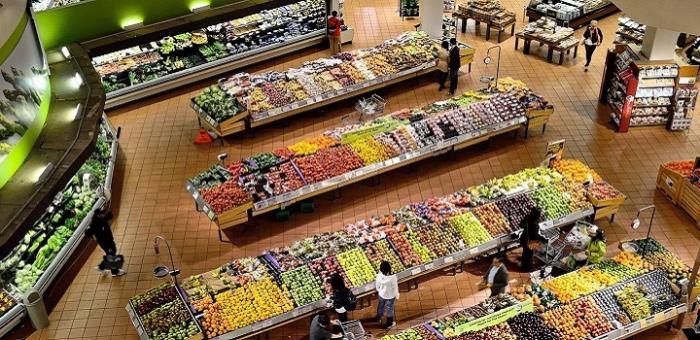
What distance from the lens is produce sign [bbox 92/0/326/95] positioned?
1740 centimetres

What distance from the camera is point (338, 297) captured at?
10789 mm

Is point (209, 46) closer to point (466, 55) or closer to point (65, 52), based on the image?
point (65, 52)

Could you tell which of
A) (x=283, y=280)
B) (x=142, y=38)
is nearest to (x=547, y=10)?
(x=142, y=38)

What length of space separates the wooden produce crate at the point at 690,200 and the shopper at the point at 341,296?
22.3ft

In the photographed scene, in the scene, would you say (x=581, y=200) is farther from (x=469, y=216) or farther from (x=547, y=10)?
(x=547, y=10)

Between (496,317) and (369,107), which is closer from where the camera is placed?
(496,317)

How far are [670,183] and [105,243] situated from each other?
10.5 m

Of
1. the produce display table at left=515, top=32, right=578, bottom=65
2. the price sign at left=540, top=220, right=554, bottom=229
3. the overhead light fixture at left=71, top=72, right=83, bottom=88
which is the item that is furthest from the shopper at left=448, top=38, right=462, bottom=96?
the overhead light fixture at left=71, top=72, right=83, bottom=88

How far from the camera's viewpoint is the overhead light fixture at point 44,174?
11508mm

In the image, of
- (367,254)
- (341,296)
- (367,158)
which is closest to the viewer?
(341,296)

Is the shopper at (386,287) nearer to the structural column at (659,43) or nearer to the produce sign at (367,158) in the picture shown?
the produce sign at (367,158)

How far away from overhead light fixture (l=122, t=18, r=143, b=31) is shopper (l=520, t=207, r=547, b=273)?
991 centimetres

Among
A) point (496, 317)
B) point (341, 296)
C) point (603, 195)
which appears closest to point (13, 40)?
point (341, 296)

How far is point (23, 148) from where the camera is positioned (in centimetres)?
1201
